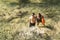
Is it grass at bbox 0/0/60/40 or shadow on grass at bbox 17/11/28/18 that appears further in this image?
shadow on grass at bbox 17/11/28/18

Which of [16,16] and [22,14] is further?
[22,14]

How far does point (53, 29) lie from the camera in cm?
752

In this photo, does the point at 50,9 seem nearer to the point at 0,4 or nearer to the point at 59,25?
the point at 59,25

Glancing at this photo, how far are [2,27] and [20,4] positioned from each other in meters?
1.81

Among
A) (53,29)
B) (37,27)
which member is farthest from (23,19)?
(53,29)

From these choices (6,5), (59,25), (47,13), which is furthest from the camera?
Result: (6,5)

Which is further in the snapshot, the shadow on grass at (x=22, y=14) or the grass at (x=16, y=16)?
the shadow on grass at (x=22, y=14)

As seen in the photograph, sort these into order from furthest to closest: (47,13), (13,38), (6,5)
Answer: (6,5) → (47,13) → (13,38)

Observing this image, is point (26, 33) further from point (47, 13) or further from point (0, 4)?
point (0, 4)

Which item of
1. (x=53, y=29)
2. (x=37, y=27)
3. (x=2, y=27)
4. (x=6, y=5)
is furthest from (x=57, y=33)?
(x=6, y=5)

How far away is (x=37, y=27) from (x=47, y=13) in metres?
1.15

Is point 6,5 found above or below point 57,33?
above

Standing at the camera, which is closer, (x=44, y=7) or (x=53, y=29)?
(x=53, y=29)

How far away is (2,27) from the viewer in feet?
25.5
